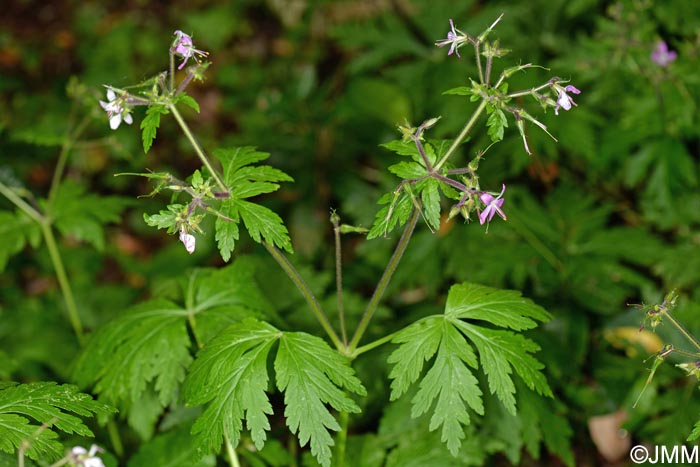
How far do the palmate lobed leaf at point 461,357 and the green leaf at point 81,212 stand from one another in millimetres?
2152

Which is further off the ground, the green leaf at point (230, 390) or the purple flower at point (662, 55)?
the purple flower at point (662, 55)

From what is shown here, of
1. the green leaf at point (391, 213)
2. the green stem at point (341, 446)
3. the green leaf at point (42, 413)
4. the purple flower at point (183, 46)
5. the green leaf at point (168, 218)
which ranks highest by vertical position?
the purple flower at point (183, 46)

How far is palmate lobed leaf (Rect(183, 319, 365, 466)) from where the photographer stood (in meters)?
2.58

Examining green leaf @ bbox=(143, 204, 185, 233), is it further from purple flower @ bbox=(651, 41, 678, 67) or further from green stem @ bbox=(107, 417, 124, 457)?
purple flower @ bbox=(651, 41, 678, 67)

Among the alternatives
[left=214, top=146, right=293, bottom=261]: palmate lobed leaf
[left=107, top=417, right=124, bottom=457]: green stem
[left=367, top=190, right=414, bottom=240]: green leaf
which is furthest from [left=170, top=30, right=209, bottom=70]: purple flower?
[left=107, top=417, right=124, bottom=457]: green stem

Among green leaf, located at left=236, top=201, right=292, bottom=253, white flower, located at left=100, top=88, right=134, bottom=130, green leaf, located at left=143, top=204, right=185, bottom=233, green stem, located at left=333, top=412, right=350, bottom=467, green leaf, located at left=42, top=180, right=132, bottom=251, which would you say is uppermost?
white flower, located at left=100, top=88, right=134, bottom=130

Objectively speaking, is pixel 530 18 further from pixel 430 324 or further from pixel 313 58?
pixel 430 324

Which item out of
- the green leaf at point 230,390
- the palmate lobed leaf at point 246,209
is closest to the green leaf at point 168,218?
the palmate lobed leaf at point 246,209

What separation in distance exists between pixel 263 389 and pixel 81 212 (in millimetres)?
2083

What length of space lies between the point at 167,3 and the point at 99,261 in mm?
3814

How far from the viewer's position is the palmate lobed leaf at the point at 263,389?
2.58m

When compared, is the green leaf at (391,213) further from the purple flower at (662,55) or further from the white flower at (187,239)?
the purple flower at (662,55)

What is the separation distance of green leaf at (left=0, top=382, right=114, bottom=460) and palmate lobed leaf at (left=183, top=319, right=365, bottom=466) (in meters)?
0.42

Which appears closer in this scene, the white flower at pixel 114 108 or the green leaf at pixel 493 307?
the white flower at pixel 114 108
